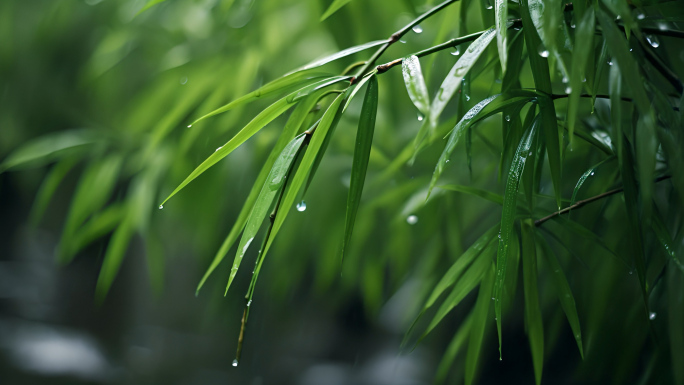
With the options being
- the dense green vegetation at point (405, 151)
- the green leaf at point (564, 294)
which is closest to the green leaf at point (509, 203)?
the dense green vegetation at point (405, 151)

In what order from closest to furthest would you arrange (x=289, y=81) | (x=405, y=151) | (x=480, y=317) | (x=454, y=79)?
(x=454, y=79) < (x=289, y=81) < (x=480, y=317) < (x=405, y=151)

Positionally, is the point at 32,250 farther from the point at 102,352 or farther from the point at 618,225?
the point at 618,225

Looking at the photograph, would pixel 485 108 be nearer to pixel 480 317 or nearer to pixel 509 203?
pixel 509 203

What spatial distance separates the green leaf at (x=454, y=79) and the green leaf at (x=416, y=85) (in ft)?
0.04

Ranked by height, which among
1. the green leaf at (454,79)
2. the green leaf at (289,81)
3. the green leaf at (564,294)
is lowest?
the green leaf at (564,294)

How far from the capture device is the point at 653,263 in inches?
27.0

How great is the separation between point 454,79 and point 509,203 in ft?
0.45

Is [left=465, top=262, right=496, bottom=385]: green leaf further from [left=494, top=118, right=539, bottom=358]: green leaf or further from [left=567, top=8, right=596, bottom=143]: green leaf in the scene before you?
[left=567, top=8, right=596, bottom=143]: green leaf

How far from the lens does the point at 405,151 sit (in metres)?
0.72

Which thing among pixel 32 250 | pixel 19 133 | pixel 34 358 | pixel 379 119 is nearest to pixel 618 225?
pixel 379 119

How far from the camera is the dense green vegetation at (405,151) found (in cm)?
38

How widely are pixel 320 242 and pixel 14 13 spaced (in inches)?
39.9

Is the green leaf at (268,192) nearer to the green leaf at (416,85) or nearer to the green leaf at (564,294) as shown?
the green leaf at (416,85)

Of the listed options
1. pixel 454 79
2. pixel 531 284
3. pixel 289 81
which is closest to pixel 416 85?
pixel 454 79
